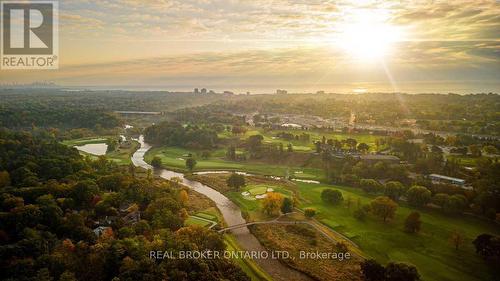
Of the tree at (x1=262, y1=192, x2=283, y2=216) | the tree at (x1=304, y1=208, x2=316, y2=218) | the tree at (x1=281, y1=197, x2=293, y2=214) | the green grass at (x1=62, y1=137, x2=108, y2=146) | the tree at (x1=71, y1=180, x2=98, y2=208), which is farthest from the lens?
the green grass at (x1=62, y1=137, x2=108, y2=146)

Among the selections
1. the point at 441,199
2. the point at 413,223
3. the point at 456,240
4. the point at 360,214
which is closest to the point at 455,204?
the point at 441,199

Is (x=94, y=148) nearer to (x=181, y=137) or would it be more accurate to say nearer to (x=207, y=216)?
(x=181, y=137)

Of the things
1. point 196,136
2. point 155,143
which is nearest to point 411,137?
point 196,136

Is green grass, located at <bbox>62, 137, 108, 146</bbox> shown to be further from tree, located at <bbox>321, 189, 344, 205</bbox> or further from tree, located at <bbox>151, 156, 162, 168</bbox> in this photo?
tree, located at <bbox>321, 189, 344, 205</bbox>

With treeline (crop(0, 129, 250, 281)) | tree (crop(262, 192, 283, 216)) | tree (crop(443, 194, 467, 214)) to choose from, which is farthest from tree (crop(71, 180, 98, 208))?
tree (crop(443, 194, 467, 214))

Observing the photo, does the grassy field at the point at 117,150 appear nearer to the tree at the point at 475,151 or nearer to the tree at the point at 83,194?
the tree at the point at 83,194

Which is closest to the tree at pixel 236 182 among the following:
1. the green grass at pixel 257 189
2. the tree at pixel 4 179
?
the green grass at pixel 257 189

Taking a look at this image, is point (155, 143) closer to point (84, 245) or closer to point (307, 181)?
point (307, 181)
